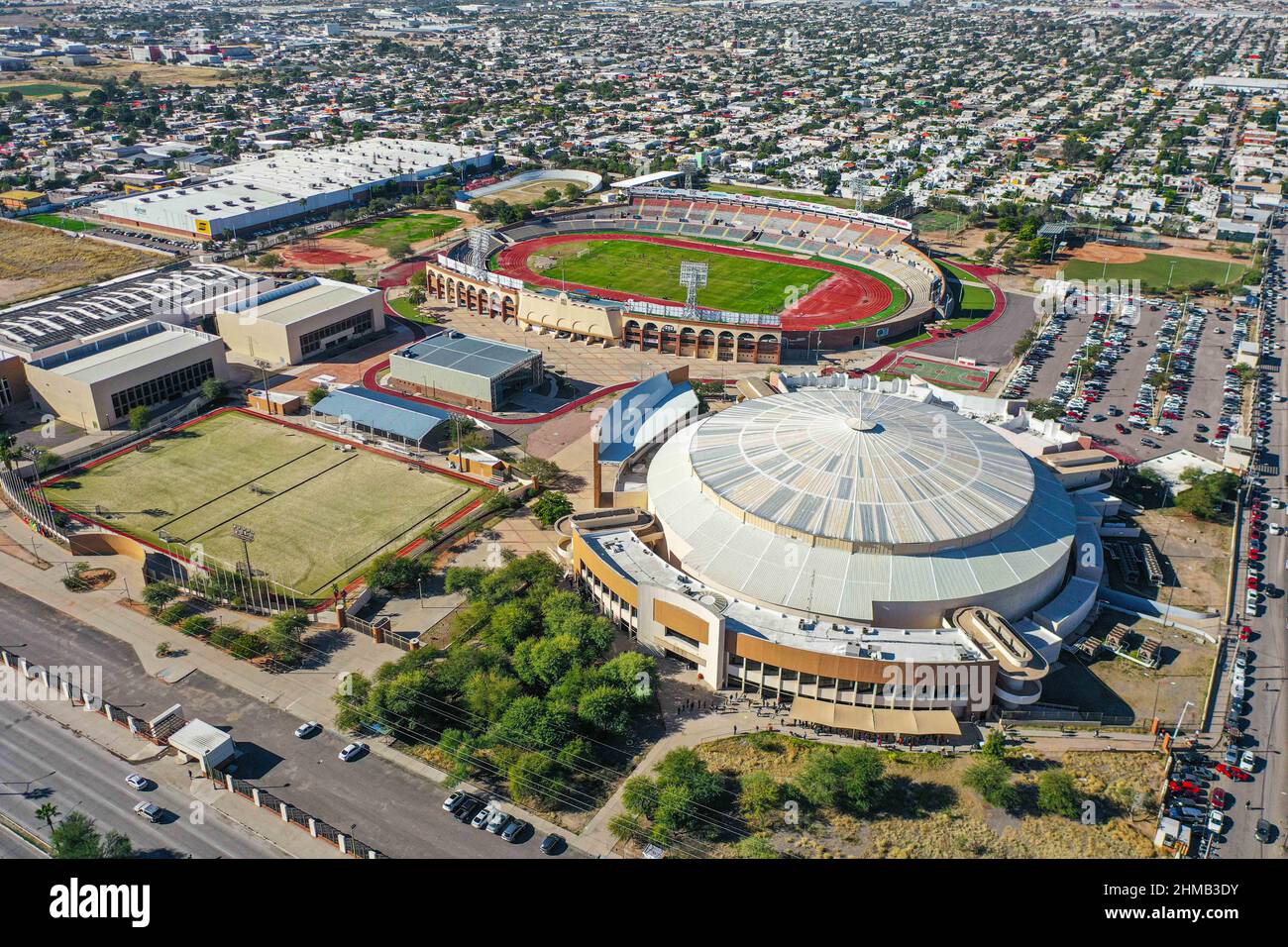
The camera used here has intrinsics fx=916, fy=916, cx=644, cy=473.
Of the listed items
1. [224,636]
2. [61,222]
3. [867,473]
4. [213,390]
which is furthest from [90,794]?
[61,222]

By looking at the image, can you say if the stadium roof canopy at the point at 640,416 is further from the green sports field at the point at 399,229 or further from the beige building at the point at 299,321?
the green sports field at the point at 399,229

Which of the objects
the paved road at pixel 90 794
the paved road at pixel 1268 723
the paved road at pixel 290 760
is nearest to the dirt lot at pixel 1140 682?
the paved road at pixel 1268 723

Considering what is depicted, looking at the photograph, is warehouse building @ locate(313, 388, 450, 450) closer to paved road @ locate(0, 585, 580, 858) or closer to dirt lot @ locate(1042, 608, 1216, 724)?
paved road @ locate(0, 585, 580, 858)

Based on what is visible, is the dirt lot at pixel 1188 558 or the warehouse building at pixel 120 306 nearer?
the dirt lot at pixel 1188 558

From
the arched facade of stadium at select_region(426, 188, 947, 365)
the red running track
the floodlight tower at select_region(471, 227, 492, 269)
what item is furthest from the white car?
the floodlight tower at select_region(471, 227, 492, 269)

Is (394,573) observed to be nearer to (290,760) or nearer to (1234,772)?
(290,760)

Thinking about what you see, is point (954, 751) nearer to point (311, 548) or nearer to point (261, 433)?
point (311, 548)
